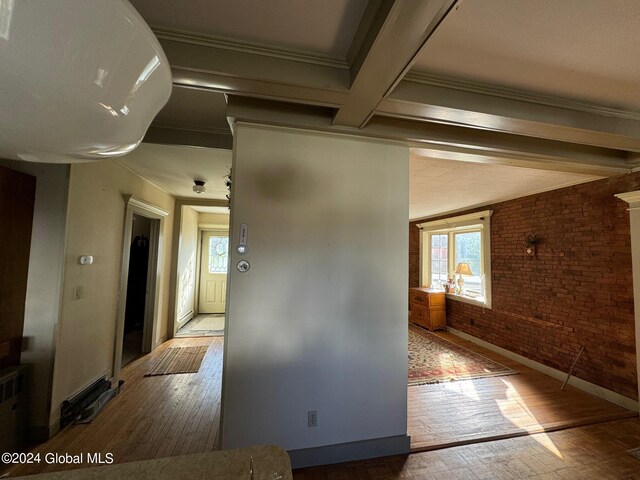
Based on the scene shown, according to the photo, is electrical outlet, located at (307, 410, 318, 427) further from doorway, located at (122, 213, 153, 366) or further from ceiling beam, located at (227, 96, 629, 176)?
doorway, located at (122, 213, 153, 366)

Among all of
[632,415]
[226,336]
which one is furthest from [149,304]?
[632,415]

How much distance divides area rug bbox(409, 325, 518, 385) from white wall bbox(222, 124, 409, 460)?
1478mm

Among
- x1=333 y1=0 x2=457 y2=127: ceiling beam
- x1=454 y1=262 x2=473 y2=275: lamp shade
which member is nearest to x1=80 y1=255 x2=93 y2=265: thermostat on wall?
x1=333 y1=0 x2=457 y2=127: ceiling beam

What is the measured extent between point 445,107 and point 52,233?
113 inches

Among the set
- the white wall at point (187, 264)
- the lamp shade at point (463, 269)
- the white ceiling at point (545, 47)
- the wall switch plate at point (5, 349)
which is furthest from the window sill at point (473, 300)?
the wall switch plate at point (5, 349)

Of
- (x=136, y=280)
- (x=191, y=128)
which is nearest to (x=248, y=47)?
(x=191, y=128)

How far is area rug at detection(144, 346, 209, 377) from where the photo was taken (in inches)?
125

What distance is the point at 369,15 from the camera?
1116mm

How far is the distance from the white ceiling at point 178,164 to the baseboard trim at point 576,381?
434 centimetres

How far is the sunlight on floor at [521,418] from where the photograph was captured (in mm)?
2031

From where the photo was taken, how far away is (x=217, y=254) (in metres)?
6.04

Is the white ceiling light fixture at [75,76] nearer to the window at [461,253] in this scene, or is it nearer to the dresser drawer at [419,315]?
the window at [461,253]

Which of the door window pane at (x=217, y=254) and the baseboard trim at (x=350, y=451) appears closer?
the baseboard trim at (x=350, y=451)

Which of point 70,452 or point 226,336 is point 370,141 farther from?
point 70,452
